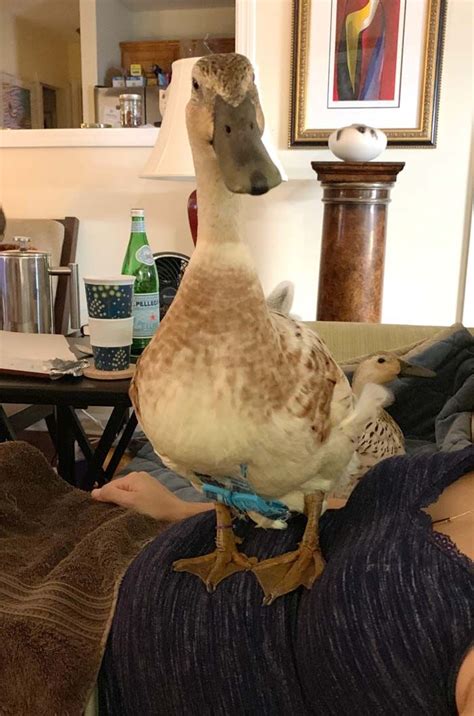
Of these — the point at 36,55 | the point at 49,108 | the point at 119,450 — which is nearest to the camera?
the point at 119,450

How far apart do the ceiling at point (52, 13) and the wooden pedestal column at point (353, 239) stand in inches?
79.0

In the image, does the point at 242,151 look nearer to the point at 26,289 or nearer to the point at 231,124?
the point at 231,124

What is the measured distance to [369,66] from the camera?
6.30ft

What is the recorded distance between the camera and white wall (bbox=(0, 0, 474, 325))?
1.95m

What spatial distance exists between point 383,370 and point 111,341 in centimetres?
47

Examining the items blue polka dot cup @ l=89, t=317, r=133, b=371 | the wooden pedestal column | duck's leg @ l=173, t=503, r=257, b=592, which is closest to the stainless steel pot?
blue polka dot cup @ l=89, t=317, r=133, b=371

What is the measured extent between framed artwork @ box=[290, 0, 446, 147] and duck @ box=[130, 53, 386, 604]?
5.53ft

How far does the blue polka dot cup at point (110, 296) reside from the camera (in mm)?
1082

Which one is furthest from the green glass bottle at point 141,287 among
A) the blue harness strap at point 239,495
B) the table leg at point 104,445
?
the blue harness strap at point 239,495

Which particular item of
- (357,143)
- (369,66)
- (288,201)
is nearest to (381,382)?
(357,143)

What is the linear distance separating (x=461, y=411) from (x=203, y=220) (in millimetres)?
900

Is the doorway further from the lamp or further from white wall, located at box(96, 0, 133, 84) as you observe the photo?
the lamp

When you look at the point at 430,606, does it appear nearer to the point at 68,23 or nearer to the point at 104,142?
the point at 104,142

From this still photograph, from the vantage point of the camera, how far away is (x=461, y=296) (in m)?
2.04
